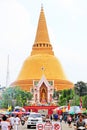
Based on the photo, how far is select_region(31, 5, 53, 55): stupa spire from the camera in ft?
348

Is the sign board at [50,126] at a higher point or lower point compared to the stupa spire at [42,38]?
lower

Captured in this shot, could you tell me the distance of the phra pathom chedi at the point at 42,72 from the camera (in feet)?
338

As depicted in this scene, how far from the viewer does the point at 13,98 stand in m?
88.1

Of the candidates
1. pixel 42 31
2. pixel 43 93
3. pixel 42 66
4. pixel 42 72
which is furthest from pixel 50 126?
pixel 42 66

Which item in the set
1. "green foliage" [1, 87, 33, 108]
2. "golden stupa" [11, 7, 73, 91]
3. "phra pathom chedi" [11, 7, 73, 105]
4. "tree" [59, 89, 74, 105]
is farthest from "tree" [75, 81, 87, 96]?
"golden stupa" [11, 7, 73, 91]

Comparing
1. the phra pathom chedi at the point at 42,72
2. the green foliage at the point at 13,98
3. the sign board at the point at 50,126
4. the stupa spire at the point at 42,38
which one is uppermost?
the stupa spire at the point at 42,38

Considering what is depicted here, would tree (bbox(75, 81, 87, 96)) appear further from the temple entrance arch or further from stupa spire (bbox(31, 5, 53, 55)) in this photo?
stupa spire (bbox(31, 5, 53, 55))

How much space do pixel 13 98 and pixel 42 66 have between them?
20478 mm

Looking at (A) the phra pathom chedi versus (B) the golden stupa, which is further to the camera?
(B) the golden stupa

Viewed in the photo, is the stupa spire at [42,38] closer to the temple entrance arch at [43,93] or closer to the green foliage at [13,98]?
the temple entrance arch at [43,93]

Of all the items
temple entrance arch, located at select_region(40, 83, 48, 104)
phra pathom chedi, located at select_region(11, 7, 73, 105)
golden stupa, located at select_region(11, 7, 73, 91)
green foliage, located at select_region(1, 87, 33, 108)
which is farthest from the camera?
temple entrance arch, located at select_region(40, 83, 48, 104)

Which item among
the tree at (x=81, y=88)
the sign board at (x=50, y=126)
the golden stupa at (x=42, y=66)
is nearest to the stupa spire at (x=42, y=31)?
the golden stupa at (x=42, y=66)

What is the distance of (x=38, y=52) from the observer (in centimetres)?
11006

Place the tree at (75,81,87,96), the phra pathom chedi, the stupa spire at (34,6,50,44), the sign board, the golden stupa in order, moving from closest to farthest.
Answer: the sign board, the tree at (75,81,87,96), the phra pathom chedi, the golden stupa, the stupa spire at (34,6,50,44)
